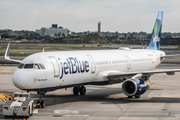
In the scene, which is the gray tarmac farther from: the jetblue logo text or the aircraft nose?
the jetblue logo text

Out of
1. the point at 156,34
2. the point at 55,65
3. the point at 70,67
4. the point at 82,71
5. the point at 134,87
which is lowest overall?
the point at 134,87

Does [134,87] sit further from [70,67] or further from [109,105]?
[70,67]

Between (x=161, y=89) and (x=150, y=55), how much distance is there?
5.18 meters

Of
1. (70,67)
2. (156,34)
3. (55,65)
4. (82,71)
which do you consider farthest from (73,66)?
(156,34)

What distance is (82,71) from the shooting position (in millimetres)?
26766

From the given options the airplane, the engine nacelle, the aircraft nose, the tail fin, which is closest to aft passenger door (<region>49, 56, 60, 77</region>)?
the airplane

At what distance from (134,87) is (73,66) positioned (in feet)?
20.0

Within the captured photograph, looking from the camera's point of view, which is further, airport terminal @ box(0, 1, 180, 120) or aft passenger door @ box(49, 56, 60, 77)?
aft passenger door @ box(49, 56, 60, 77)

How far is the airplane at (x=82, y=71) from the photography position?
2261 centimetres

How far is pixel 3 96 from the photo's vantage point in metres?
29.3

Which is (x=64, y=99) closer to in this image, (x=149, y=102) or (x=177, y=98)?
(x=149, y=102)

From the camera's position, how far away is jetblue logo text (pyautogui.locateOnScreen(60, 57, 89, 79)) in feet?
81.4

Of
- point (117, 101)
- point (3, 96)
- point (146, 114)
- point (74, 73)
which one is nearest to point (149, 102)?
point (117, 101)

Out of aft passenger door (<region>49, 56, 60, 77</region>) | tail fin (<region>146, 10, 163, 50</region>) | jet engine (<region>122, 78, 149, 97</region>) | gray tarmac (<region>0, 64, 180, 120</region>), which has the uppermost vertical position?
tail fin (<region>146, 10, 163, 50</region>)
